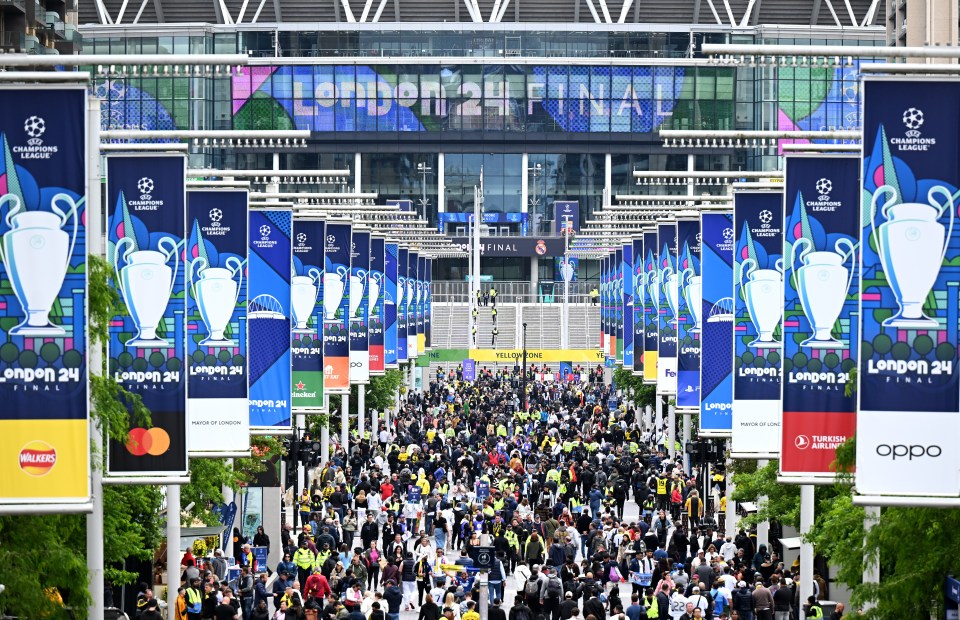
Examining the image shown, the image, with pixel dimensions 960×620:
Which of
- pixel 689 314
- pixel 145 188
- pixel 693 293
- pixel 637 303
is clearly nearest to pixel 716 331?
pixel 693 293

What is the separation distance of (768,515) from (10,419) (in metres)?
15.9

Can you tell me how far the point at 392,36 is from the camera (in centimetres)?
12262

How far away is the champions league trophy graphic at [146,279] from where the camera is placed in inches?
727

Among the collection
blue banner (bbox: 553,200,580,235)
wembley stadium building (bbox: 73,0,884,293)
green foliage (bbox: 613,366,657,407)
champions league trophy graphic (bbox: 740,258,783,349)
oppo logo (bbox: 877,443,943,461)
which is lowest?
green foliage (bbox: 613,366,657,407)

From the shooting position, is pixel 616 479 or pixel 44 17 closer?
pixel 616 479

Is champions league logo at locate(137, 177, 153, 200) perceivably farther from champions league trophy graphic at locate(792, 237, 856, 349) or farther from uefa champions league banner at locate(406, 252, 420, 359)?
uefa champions league banner at locate(406, 252, 420, 359)

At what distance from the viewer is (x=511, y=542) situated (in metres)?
34.3

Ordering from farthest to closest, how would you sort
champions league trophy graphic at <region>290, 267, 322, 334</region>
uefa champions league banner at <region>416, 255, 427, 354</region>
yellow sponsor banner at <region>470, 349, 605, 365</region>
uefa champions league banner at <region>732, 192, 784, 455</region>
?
yellow sponsor banner at <region>470, 349, 605, 365</region>
uefa champions league banner at <region>416, 255, 427, 354</region>
champions league trophy graphic at <region>290, 267, 322, 334</region>
uefa champions league banner at <region>732, 192, 784, 455</region>

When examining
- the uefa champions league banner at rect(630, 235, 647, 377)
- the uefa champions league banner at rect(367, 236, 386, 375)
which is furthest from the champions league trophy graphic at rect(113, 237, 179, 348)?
the uefa champions league banner at rect(630, 235, 647, 377)

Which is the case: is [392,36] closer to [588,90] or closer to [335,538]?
[588,90]

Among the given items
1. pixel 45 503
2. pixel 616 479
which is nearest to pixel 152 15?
pixel 616 479

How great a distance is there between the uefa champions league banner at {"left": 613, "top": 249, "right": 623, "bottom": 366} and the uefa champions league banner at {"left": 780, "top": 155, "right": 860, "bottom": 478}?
42006 millimetres

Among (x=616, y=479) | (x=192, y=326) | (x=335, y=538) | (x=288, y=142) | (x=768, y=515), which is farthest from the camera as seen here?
(x=616, y=479)

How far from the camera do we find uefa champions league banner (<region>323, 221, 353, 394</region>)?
36.7m
